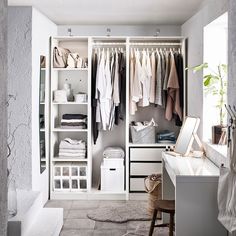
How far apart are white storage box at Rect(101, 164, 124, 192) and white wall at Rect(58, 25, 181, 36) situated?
6.46 ft

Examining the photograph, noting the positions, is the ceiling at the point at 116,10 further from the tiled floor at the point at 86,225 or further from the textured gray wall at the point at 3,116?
the textured gray wall at the point at 3,116

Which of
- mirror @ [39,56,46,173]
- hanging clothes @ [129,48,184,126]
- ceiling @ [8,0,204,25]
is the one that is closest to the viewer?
ceiling @ [8,0,204,25]

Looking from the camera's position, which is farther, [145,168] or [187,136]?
[145,168]

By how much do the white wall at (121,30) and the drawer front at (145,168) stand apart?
6.37 feet

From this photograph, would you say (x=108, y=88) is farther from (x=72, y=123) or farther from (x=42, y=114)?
(x=42, y=114)

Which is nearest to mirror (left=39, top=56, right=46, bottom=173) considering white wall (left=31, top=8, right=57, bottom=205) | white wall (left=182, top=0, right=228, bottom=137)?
white wall (left=31, top=8, right=57, bottom=205)

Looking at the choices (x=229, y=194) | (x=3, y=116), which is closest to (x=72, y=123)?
(x=229, y=194)

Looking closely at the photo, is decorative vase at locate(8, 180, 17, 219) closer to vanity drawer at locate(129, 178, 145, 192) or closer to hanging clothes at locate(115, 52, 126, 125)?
vanity drawer at locate(129, 178, 145, 192)

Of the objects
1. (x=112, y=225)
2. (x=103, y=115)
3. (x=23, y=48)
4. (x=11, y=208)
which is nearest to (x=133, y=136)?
(x=103, y=115)

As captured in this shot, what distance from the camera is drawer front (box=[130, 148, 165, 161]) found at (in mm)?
5480

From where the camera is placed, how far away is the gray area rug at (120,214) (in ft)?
15.1

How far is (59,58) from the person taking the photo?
553 centimetres

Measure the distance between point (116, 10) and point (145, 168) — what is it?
213cm

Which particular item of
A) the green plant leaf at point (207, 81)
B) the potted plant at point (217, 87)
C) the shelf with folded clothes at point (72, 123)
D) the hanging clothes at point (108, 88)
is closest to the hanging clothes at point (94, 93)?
the hanging clothes at point (108, 88)
